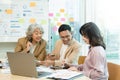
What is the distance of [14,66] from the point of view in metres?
2.13

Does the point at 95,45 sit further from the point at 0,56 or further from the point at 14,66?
the point at 0,56

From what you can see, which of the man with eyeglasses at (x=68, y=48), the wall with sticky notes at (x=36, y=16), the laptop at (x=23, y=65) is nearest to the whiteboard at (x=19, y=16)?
the wall with sticky notes at (x=36, y=16)

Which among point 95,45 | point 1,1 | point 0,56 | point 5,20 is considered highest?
point 1,1

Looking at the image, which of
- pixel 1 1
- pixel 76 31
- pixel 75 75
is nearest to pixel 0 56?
pixel 1 1

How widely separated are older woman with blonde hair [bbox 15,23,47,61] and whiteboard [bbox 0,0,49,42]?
0.63 metres

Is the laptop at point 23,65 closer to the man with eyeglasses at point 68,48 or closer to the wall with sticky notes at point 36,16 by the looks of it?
the man with eyeglasses at point 68,48

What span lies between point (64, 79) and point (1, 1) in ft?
7.84

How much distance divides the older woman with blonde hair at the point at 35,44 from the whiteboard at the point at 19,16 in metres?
0.63

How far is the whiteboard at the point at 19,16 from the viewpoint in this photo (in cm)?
384

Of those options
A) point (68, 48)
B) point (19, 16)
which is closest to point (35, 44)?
point (68, 48)

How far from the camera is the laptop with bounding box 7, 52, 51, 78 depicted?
1976 millimetres

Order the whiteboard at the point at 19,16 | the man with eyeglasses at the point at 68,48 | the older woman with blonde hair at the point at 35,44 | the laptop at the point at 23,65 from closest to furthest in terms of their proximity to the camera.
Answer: the laptop at the point at 23,65, the man with eyeglasses at the point at 68,48, the older woman with blonde hair at the point at 35,44, the whiteboard at the point at 19,16

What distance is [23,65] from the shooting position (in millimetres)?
2043

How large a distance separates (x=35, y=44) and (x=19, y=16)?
0.86 meters
